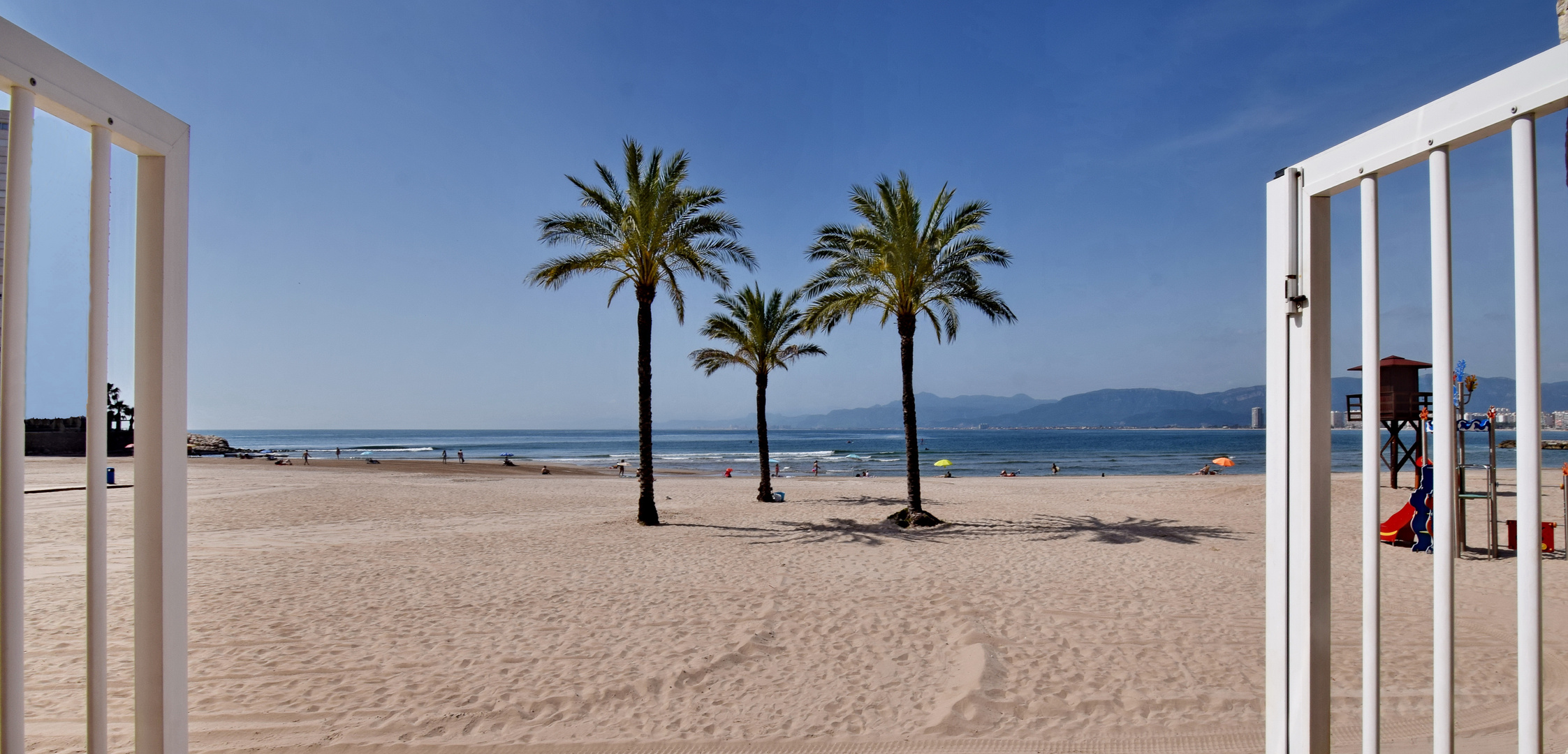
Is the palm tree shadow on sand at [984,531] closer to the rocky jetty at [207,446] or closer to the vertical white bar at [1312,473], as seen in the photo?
the vertical white bar at [1312,473]

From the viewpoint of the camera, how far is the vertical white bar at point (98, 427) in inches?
57.8

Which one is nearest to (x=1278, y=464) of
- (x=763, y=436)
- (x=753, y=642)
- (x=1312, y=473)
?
(x=1312, y=473)

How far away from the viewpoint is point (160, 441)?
1.60m

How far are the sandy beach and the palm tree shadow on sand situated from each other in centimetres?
17

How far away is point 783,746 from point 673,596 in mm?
3723

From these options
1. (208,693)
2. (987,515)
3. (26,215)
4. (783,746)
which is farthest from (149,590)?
(987,515)

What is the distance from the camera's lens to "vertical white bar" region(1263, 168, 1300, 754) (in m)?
1.67

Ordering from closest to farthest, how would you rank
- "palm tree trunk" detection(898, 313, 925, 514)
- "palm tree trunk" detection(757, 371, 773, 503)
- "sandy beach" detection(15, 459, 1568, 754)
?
"sandy beach" detection(15, 459, 1568, 754)
"palm tree trunk" detection(898, 313, 925, 514)
"palm tree trunk" detection(757, 371, 773, 503)

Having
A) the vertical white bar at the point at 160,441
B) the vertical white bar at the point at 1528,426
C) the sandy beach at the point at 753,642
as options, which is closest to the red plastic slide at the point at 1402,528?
the sandy beach at the point at 753,642

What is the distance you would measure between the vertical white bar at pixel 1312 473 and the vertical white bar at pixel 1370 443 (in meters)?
0.08

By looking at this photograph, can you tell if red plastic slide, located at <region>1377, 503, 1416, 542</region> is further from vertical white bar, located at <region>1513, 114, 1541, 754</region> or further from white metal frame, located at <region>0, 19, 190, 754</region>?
white metal frame, located at <region>0, 19, 190, 754</region>

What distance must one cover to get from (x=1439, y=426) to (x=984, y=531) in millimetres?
12071

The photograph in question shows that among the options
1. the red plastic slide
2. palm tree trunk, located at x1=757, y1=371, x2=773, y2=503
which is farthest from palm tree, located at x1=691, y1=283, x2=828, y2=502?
the red plastic slide

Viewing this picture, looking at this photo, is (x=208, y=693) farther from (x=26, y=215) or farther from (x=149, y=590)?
(x=26, y=215)
